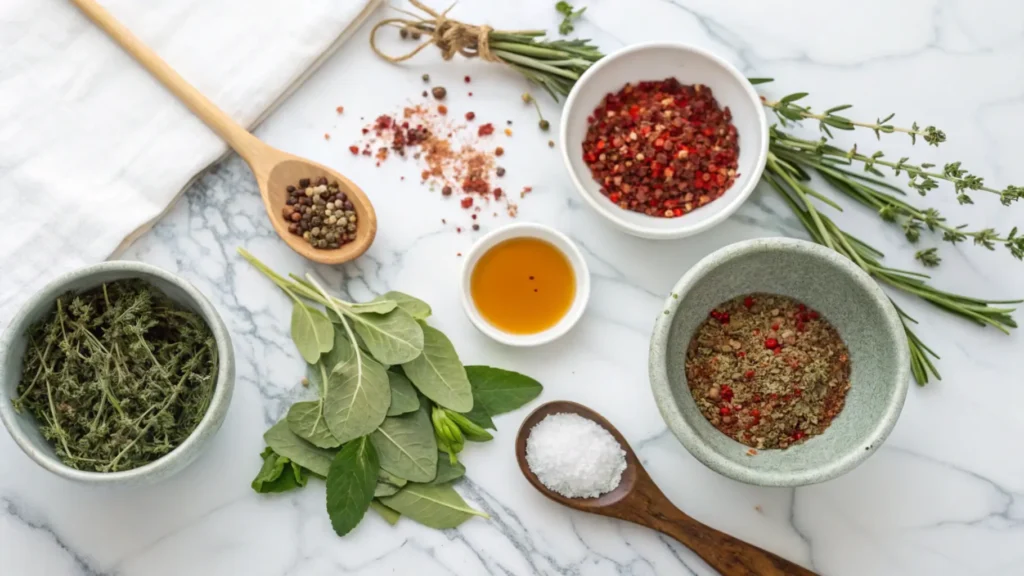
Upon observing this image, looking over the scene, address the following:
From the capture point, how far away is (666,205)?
160cm

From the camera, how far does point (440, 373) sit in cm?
158

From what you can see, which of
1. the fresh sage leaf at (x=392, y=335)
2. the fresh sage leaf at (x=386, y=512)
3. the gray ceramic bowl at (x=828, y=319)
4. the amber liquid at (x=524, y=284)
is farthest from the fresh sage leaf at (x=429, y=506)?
the gray ceramic bowl at (x=828, y=319)

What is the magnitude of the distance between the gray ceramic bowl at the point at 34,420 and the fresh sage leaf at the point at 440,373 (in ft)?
1.16

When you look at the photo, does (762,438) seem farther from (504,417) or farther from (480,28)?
(480,28)

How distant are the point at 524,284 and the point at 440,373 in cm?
26

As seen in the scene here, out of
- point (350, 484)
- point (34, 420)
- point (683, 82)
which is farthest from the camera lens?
point (683, 82)

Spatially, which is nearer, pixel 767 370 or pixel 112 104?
pixel 767 370

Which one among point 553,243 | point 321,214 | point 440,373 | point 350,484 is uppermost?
point 321,214

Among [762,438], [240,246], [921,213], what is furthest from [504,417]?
[921,213]

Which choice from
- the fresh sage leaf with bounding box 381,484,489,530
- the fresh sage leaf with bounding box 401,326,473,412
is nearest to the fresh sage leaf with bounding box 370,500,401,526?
the fresh sage leaf with bounding box 381,484,489,530

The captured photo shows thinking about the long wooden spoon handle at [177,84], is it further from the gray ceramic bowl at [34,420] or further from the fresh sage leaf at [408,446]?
the fresh sage leaf at [408,446]

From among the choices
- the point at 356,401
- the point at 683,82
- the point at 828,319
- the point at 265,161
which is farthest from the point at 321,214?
the point at 828,319

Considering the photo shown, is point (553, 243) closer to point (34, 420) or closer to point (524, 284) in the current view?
point (524, 284)

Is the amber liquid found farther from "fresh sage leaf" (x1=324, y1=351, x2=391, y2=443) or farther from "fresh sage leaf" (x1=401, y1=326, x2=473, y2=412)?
"fresh sage leaf" (x1=324, y1=351, x2=391, y2=443)
